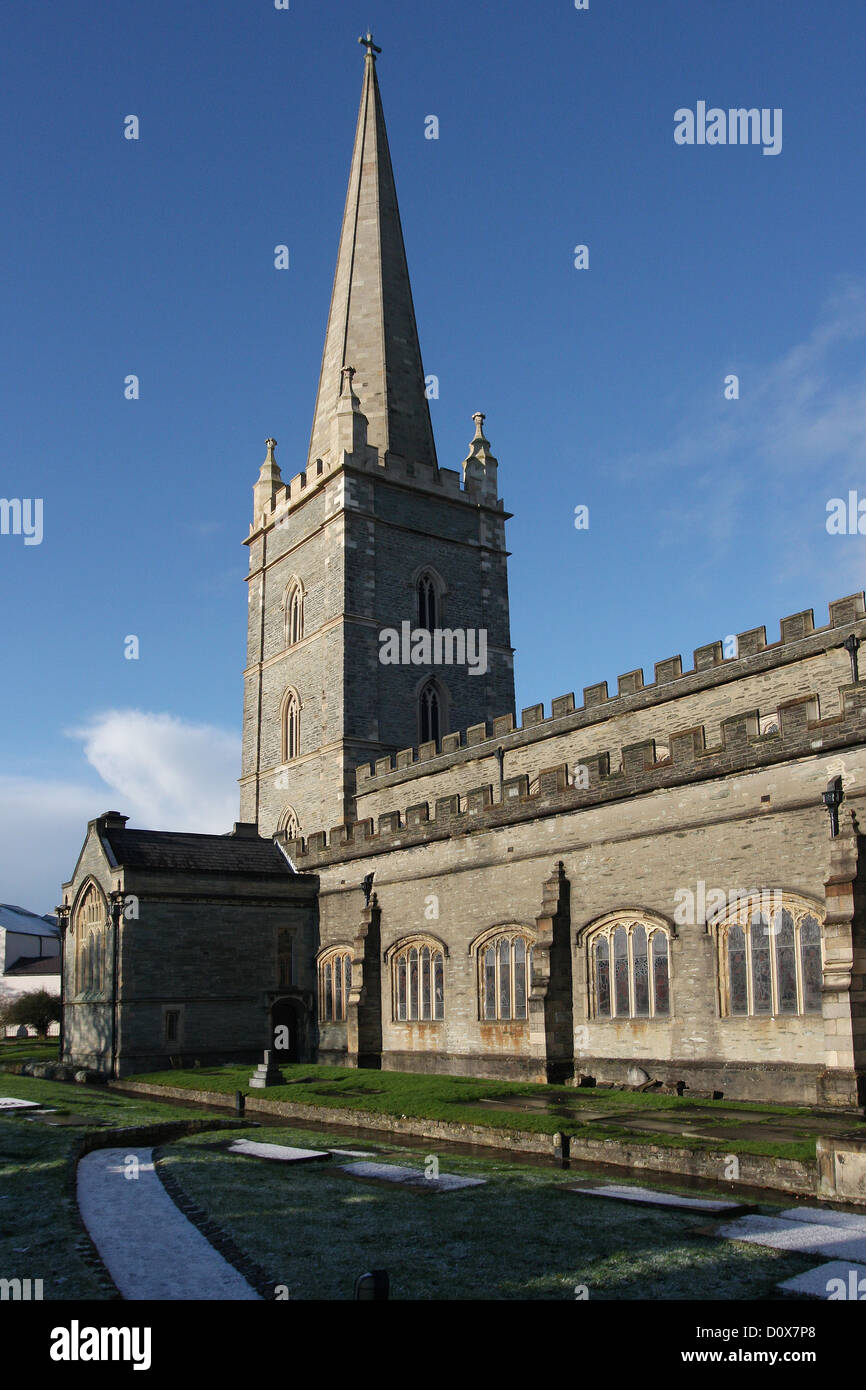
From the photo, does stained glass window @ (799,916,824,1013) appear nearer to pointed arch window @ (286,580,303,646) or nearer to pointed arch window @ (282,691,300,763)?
pointed arch window @ (282,691,300,763)

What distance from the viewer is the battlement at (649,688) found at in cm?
2595

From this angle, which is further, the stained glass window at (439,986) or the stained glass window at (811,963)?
the stained glass window at (439,986)

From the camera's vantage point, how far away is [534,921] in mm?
25828

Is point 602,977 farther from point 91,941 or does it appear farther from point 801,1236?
point 91,941

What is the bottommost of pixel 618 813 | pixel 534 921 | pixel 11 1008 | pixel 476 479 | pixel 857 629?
pixel 11 1008

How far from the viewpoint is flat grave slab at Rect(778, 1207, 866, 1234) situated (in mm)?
10719

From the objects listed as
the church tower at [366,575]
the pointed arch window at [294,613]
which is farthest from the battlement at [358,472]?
the pointed arch window at [294,613]

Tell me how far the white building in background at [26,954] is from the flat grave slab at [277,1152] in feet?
157

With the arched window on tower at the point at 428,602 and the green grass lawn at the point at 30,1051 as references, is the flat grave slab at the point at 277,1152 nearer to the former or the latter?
the green grass lawn at the point at 30,1051

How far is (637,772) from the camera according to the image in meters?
23.5

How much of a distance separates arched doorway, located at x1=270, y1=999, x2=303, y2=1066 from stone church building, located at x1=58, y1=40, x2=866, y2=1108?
→ 70 millimetres

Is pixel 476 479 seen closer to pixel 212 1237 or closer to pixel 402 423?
pixel 402 423
